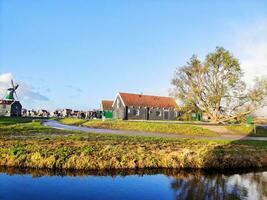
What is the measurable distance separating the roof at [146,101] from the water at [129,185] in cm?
6001

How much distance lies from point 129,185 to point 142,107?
6435 cm

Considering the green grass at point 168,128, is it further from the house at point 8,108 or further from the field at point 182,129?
A: the house at point 8,108

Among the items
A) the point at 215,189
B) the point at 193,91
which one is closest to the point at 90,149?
the point at 215,189

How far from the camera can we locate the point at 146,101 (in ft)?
269

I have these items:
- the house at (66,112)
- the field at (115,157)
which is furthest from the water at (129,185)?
the house at (66,112)

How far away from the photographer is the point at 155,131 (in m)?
44.8

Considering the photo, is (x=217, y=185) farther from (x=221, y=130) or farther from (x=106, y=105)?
(x=106, y=105)

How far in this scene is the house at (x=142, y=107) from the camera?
3076 inches

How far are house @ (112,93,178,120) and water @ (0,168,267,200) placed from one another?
5863 centimetres

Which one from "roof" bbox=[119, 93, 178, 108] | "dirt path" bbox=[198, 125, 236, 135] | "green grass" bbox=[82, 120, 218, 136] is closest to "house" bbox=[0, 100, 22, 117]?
"roof" bbox=[119, 93, 178, 108]

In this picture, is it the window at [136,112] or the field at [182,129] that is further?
the window at [136,112]

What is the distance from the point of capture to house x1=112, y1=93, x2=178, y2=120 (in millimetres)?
78125

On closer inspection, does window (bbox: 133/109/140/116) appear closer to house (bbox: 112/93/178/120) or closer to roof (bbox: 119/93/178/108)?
house (bbox: 112/93/178/120)

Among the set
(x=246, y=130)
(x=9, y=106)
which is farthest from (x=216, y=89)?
(x=9, y=106)
